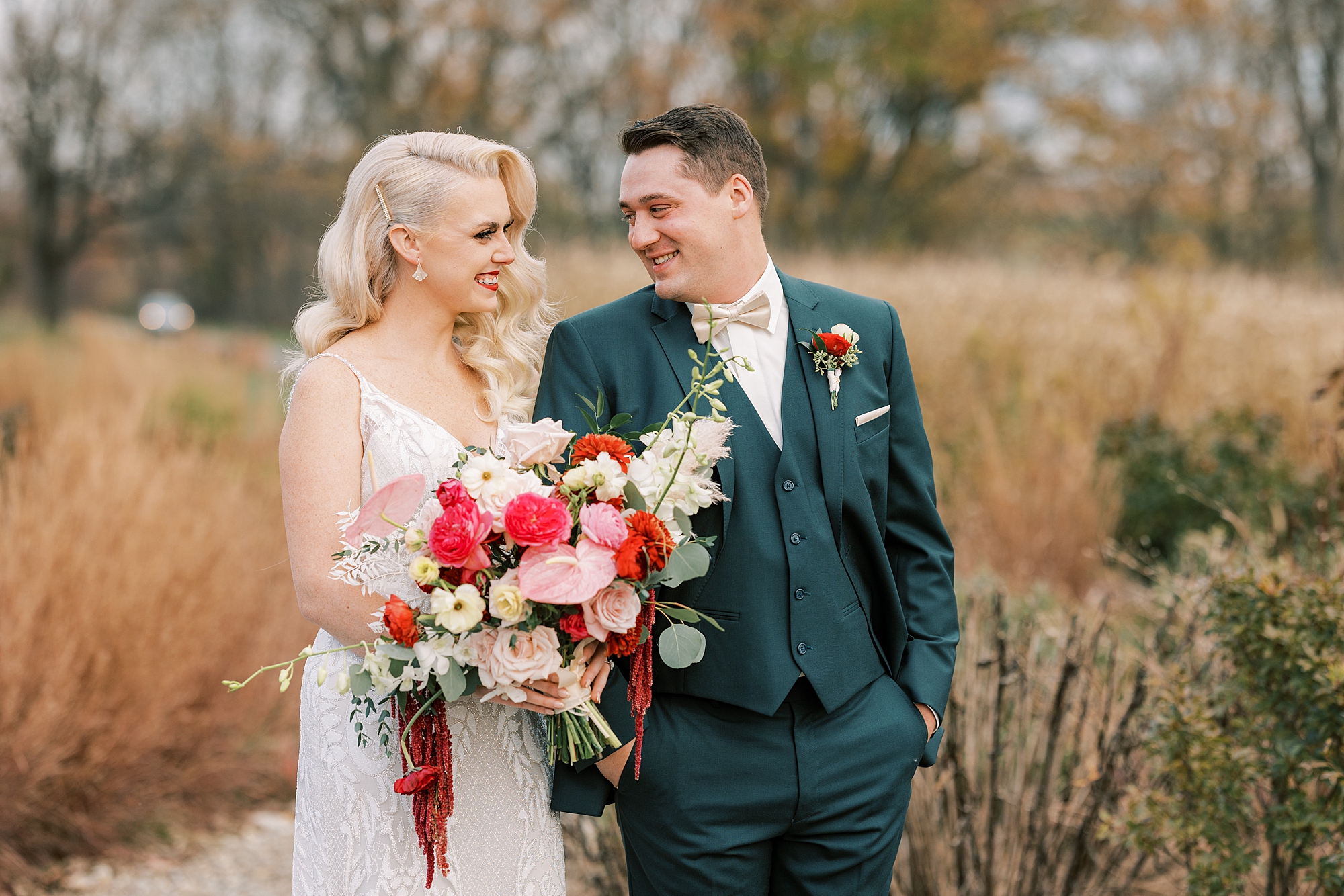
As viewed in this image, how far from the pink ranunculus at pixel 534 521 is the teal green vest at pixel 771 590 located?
0.49 m

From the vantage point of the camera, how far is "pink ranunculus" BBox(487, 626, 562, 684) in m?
1.67

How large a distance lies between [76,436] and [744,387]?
11.6 feet

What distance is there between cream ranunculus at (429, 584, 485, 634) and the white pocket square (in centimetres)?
98

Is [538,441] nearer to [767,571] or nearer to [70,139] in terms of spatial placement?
[767,571]

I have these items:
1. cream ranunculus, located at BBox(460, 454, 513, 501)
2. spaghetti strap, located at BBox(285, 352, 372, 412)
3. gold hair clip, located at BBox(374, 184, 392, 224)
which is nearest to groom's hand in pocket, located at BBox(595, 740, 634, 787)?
cream ranunculus, located at BBox(460, 454, 513, 501)

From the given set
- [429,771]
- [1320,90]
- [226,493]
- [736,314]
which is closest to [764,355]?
[736,314]

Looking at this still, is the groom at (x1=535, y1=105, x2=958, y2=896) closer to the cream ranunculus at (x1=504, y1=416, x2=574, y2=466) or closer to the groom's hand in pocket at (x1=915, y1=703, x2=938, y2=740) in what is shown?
the groom's hand in pocket at (x1=915, y1=703, x2=938, y2=740)

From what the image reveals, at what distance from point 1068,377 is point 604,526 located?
6.55 m

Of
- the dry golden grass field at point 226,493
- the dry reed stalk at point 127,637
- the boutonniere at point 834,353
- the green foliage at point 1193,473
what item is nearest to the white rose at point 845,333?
the boutonniere at point 834,353

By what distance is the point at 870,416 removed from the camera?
2264 millimetres

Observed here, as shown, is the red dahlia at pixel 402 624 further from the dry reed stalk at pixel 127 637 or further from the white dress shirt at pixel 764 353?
the dry reed stalk at pixel 127 637

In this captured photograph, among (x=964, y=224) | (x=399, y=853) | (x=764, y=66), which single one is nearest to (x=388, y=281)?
(x=399, y=853)

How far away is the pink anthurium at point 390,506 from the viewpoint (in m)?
1.77

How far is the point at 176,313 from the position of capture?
23.3 meters
